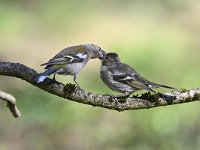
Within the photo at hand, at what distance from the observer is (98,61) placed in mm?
15047

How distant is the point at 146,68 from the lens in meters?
14.3

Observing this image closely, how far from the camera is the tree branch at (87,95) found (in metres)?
5.05

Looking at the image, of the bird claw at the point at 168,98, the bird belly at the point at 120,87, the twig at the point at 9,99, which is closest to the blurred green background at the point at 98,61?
the bird belly at the point at 120,87

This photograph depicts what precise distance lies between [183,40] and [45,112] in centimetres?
610

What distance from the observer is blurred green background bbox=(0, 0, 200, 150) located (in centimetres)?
1112

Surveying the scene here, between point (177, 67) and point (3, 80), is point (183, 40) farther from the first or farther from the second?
point (3, 80)

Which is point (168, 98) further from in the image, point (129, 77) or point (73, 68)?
point (129, 77)

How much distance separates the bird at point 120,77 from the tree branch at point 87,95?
3.64 feet

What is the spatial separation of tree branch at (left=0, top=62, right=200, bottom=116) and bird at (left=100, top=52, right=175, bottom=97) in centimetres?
111

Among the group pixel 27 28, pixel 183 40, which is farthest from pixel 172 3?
pixel 27 28

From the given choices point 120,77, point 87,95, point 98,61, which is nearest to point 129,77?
point 120,77

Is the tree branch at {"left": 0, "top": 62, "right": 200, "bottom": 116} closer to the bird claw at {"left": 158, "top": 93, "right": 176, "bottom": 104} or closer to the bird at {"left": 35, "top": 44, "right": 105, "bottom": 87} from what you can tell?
the bird claw at {"left": 158, "top": 93, "right": 176, "bottom": 104}

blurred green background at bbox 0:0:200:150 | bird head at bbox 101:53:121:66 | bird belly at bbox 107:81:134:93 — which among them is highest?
bird head at bbox 101:53:121:66

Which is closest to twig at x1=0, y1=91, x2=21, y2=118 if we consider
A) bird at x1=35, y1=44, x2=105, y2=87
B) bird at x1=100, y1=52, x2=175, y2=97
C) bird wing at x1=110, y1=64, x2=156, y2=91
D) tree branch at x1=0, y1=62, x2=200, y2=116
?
tree branch at x1=0, y1=62, x2=200, y2=116
